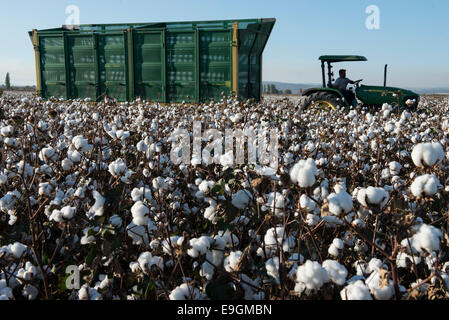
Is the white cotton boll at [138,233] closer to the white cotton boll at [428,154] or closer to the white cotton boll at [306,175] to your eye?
the white cotton boll at [306,175]

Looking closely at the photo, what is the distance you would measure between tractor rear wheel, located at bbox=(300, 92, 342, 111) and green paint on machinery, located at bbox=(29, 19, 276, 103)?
211cm

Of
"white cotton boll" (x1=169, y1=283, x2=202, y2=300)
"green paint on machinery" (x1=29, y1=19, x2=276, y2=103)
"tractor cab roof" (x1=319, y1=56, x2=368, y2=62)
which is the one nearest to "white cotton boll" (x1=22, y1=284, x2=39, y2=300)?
"white cotton boll" (x1=169, y1=283, x2=202, y2=300)

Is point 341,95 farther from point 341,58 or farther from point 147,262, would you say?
point 147,262

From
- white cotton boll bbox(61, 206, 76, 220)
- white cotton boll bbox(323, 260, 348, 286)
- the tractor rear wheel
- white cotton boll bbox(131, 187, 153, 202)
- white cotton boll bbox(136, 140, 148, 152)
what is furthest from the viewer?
the tractor rear wheel

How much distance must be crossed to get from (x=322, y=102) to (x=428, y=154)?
28.1 ft

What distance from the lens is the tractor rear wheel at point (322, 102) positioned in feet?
30.5

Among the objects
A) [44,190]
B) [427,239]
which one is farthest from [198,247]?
[44,190]

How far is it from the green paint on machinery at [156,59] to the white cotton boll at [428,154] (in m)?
9.07

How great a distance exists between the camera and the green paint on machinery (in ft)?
34.3

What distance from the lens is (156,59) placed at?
1083cm

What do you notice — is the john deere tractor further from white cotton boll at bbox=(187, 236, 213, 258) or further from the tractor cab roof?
white cotton boll at bbox=(187, 236, 213, 258)
